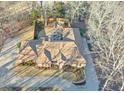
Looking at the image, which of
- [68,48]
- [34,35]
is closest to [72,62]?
[68,48]

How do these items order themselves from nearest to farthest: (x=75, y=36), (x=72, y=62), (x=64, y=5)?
1. (x=72, y=62)
2. (x=75, y=36)
3. (x=64, y=5)

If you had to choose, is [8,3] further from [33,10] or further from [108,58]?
[108,58]

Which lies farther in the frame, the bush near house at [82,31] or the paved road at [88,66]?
the bush near house at [82,31]

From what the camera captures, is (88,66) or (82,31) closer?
(88,66)

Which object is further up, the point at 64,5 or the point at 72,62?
the point at 64,5

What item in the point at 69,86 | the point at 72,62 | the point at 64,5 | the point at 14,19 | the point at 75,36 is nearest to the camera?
the point at 69,86

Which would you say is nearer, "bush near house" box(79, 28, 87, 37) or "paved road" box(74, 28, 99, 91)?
"paved road" box(74, 28, 99, 91)

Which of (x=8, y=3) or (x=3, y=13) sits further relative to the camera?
(x=8, y=3)

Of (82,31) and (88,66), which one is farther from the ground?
(82,31)

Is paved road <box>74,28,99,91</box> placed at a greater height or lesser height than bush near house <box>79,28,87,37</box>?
lesser

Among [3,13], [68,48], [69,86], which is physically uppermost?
[3,13]

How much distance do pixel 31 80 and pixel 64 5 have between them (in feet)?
40.8

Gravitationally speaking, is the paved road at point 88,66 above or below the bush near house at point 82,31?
below

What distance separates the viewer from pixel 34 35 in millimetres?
25062
